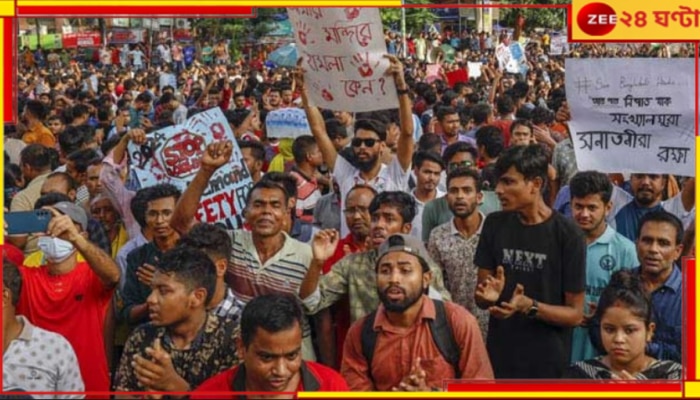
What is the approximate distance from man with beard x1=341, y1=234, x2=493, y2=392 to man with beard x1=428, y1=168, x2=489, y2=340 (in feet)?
2.56

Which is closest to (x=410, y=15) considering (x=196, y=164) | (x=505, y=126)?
(x=196, y=164)

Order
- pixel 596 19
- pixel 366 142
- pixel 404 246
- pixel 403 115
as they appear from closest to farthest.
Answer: pixel 596 19 → pixel 404 246 → pixel 403 115 → pixel 366 142

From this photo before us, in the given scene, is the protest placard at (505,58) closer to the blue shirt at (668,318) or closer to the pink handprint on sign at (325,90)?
the pink handprint on sign at (325,90)

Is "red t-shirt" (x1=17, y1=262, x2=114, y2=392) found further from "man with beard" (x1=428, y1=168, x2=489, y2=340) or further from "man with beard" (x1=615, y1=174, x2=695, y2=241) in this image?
"man with beard" (x1=615, y1=174, x2=695, y2=241)

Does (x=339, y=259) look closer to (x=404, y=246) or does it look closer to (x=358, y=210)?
(x=358, y=210)

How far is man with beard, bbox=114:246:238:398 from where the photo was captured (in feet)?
12.1

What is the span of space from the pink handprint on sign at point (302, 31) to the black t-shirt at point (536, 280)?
3.82 ft

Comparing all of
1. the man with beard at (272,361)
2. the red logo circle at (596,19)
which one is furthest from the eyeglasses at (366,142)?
the red logo circle at (596,19)

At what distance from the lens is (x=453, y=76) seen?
44.7 feet

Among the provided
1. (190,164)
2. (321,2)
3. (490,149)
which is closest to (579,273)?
(321,2)

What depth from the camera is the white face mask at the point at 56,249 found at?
14.6 ft

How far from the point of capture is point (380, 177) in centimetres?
602

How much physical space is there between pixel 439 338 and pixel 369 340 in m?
0.23

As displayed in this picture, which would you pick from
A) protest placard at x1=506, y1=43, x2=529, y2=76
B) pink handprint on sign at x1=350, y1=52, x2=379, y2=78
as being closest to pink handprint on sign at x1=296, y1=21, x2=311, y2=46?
pink handprint on sign at x1=350, y1=52, x2=379, y2=78
